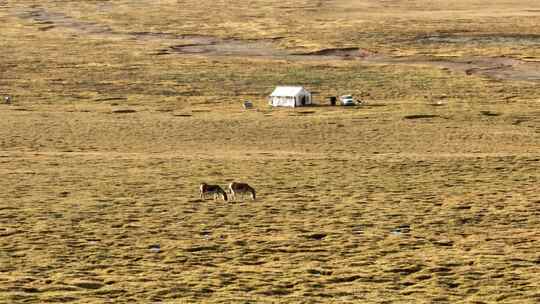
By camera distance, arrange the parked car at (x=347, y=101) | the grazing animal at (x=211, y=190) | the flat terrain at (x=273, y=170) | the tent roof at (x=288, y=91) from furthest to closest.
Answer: the tent roof at (x=288, y=91), the parked car at (x=347, y=101), the grazing animal at (x=211, y=190), the flat terrain at (x=273, y=170)

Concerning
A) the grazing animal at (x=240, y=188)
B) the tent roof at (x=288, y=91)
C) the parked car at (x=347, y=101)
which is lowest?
the parked car at (x=347, y=101)

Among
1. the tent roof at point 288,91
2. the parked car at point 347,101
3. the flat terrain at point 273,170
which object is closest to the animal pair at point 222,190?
the flat terrain at point 273,170

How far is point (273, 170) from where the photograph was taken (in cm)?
4219

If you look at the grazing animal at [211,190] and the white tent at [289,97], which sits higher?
the grazing animal at [211,190]

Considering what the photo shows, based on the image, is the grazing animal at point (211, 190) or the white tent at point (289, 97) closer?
the grazing animal at point (211, 190)

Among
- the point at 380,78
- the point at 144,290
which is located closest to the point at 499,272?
the point at 144,290

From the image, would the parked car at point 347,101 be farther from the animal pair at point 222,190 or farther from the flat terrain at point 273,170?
the animal pair at point 222,190

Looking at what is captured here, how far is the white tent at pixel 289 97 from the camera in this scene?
65938 mm

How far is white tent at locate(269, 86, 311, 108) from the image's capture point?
6594cm

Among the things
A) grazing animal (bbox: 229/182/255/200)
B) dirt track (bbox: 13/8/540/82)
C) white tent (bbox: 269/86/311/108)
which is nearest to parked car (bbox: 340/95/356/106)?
white tent (bbox: 269/86/311/108)

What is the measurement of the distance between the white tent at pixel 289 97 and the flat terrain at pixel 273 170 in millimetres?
1285

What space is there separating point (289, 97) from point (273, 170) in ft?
78.9

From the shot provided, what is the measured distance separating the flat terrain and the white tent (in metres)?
1.28

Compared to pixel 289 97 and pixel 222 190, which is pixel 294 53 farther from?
pixel 222 190
